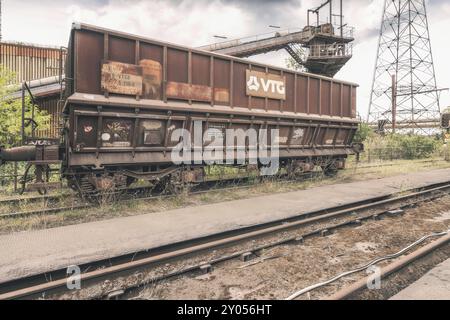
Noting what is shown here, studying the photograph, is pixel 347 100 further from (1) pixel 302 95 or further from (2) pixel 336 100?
(1) pixel 302 95

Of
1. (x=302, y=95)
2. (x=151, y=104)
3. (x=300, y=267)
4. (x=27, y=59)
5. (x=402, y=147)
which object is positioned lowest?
(x=300, y=267)

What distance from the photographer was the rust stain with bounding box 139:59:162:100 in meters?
7.66

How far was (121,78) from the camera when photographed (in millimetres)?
7312

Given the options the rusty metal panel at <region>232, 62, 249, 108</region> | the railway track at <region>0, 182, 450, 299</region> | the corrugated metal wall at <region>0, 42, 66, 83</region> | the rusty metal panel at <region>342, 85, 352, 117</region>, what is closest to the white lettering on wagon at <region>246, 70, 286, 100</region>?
the rusty metal panel at <region>232, 62, 249, 108</region>

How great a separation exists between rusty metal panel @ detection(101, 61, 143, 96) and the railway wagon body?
0.02m

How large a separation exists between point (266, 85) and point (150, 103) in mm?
4421

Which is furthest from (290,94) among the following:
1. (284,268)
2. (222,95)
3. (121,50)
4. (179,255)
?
(179,255)

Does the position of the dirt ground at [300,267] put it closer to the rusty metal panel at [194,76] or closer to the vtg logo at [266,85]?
the rusty metal panel at [194,76]

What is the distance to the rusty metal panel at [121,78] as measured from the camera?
23.3ft

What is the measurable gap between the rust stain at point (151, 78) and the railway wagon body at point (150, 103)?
26 millimetres

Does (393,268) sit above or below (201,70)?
below

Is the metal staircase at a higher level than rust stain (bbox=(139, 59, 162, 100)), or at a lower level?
higher

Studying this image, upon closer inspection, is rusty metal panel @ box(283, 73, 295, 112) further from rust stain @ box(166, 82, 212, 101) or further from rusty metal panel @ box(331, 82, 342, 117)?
rust stain @ box(166, 82, 212, 101)
